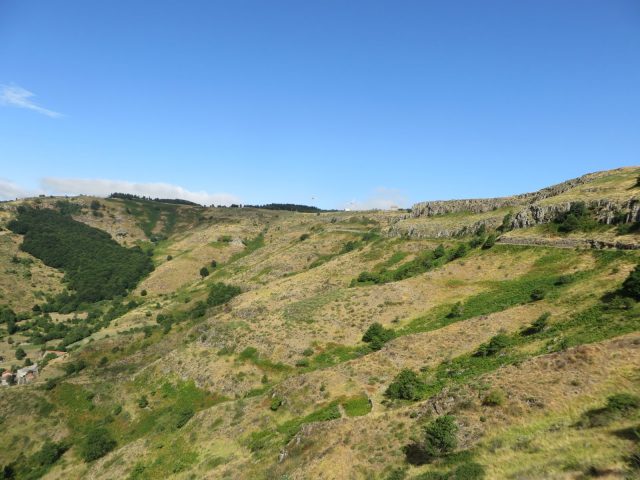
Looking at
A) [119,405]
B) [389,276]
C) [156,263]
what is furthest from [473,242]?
[156,263]

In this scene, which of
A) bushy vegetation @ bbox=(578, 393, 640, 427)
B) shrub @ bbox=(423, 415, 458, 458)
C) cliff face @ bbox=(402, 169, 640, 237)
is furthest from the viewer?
cliff face @ bbox=(402, 169, 640, 237)

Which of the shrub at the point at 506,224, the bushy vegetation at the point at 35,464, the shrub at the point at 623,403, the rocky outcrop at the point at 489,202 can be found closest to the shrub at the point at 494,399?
the shrub at the point at 623,403

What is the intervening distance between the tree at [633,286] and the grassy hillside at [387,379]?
0.79 m

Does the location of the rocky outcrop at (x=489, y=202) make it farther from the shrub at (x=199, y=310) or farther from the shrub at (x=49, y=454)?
the shrub at (x=49, y=454)

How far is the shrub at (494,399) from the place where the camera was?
22.9 meters

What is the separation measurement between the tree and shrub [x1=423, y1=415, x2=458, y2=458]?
71.9 feet

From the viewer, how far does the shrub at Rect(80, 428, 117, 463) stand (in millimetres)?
47022

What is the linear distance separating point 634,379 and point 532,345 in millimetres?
11327

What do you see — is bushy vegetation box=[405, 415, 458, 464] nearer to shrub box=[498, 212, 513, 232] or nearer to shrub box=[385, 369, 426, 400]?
shrub box=[385, 369, 426, 400]

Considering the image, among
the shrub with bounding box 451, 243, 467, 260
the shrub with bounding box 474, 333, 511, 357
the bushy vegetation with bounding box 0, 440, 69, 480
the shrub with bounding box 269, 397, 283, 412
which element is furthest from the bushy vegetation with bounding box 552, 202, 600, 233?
the bushy vegetation with bounding box 0, 440, 69, 480

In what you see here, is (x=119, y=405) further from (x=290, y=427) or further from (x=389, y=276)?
(x=389, y=276)

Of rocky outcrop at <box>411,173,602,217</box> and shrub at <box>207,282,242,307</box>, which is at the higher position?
rocky outcrop at <box>411,173,602,217</box>

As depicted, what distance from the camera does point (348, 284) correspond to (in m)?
76.1

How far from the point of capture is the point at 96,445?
47688 mm
